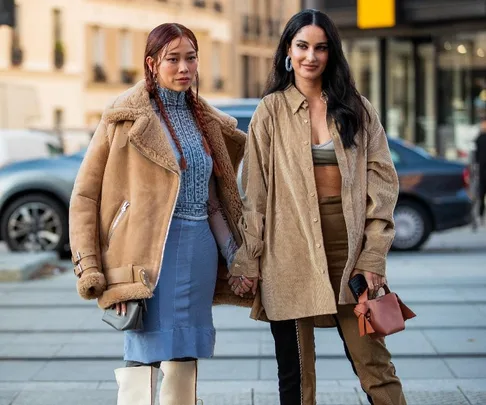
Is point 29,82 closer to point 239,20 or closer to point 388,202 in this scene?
point 239,20

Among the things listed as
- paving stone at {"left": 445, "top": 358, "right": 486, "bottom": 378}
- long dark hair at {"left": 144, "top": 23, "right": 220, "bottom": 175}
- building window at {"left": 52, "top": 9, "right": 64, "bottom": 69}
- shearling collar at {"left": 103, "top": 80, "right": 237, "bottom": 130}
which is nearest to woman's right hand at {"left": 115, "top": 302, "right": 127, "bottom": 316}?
long dark hair at {"left": 144, "top": 23, "right": 220, "bottom": 175}

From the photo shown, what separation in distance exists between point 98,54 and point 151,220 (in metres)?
46.3

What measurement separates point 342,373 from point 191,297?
2529mm

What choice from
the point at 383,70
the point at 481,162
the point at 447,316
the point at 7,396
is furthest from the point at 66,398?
the point at 383,70

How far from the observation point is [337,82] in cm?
479

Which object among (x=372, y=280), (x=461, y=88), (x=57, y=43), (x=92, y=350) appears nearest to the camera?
(x=372, y=280)

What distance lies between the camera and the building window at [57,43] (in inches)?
1828

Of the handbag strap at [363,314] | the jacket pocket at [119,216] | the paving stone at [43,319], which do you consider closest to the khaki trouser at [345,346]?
the handbag strap at [363,314]

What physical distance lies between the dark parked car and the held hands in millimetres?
9016

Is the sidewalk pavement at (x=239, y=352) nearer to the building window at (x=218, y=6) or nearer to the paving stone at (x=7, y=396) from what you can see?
the paving stone at (x=7, y=396)

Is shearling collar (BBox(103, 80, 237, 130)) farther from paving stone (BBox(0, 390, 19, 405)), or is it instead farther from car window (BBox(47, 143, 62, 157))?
car window (BBox(47, 143, 62, 157))

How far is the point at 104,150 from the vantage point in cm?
465

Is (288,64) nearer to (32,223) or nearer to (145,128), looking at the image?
(145,128)

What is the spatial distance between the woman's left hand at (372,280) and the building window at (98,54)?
45.2m
